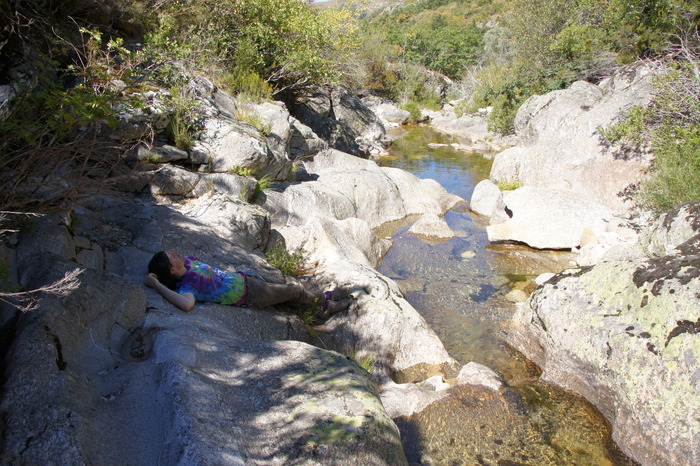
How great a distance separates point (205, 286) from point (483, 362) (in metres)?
3.60

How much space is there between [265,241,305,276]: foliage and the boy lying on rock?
1330mm

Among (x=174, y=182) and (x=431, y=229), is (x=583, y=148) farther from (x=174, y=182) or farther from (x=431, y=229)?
(x=174, y=182)

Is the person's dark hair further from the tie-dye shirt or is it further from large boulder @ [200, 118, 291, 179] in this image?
large boulder @ [200, 118, 291, 179]

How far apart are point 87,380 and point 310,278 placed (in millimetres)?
4079

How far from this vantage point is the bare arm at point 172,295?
4.16 meters

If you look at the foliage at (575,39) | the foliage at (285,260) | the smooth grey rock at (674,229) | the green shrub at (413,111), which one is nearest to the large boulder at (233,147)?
the foliage at (285,260)

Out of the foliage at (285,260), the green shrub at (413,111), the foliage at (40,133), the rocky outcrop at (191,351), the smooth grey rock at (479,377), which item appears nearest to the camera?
the rocky outcrop at (191,351)

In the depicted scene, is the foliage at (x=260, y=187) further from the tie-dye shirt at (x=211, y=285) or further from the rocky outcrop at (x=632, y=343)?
the rocky outcrop at (x=632, y=343)

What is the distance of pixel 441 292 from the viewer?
24.9ft

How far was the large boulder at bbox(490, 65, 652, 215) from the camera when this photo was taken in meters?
10.7

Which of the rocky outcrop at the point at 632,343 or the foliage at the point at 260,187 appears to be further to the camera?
the foliage at the point at 260,187

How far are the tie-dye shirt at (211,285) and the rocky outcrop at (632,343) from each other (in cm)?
370

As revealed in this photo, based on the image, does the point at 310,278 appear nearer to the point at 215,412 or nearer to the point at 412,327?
the point at 412,327

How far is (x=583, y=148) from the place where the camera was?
11.9m
